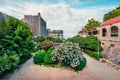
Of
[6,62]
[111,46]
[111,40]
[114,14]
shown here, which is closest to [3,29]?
[6,62]

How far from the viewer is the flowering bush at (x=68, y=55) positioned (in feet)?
62.5

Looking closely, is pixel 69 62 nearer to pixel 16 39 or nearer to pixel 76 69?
pixel 76 69

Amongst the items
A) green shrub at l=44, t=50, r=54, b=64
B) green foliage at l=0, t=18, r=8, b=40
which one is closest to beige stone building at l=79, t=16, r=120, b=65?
green shrub at l=44, t=50, r=54, b=64

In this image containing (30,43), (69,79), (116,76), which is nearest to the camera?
(69,79)

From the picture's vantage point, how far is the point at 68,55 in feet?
63.8

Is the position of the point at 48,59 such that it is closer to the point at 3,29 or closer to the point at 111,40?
the point at 3,29

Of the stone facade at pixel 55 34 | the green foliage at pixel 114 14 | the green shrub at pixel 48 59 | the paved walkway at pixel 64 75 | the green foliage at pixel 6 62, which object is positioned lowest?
the paved walkway at pixel 64 75

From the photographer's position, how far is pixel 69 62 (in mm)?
19453

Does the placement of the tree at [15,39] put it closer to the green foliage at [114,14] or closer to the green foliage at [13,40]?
the green foliage at [13,40]

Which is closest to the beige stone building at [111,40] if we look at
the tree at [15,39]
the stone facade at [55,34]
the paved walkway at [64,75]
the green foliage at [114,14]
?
the paved walkway at [64,75]

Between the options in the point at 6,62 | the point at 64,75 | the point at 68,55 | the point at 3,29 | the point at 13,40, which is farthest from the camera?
the point at 68,55

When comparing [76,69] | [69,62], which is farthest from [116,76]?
[69,62]

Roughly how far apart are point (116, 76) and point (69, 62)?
6.34m

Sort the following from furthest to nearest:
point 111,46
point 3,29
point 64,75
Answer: point 111,46, point 3,29, point 64,75
